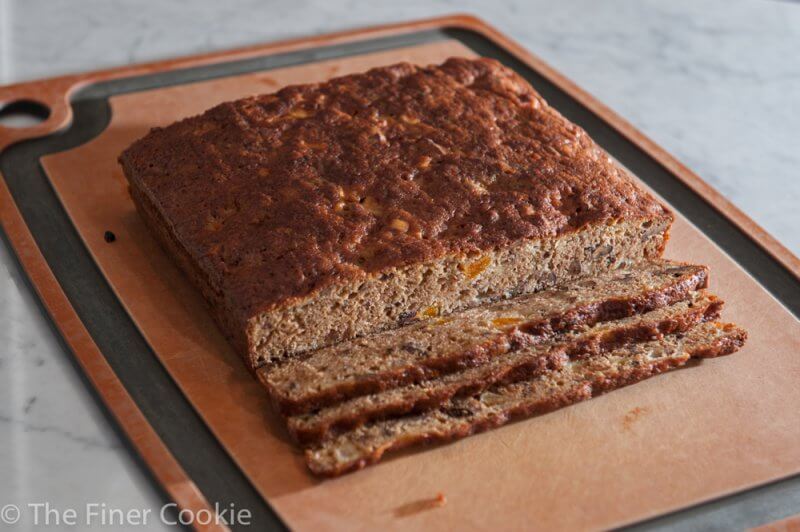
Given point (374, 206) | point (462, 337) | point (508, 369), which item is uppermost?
point (374, 206)

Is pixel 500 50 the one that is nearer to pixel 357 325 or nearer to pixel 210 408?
pixel 357 325

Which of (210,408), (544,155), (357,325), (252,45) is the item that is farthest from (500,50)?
(210,408)

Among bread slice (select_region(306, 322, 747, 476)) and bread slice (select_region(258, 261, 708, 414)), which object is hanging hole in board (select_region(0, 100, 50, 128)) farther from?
bread slice (select_region(306, 322, 747, 476))

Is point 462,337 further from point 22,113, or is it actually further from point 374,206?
point 22,113
